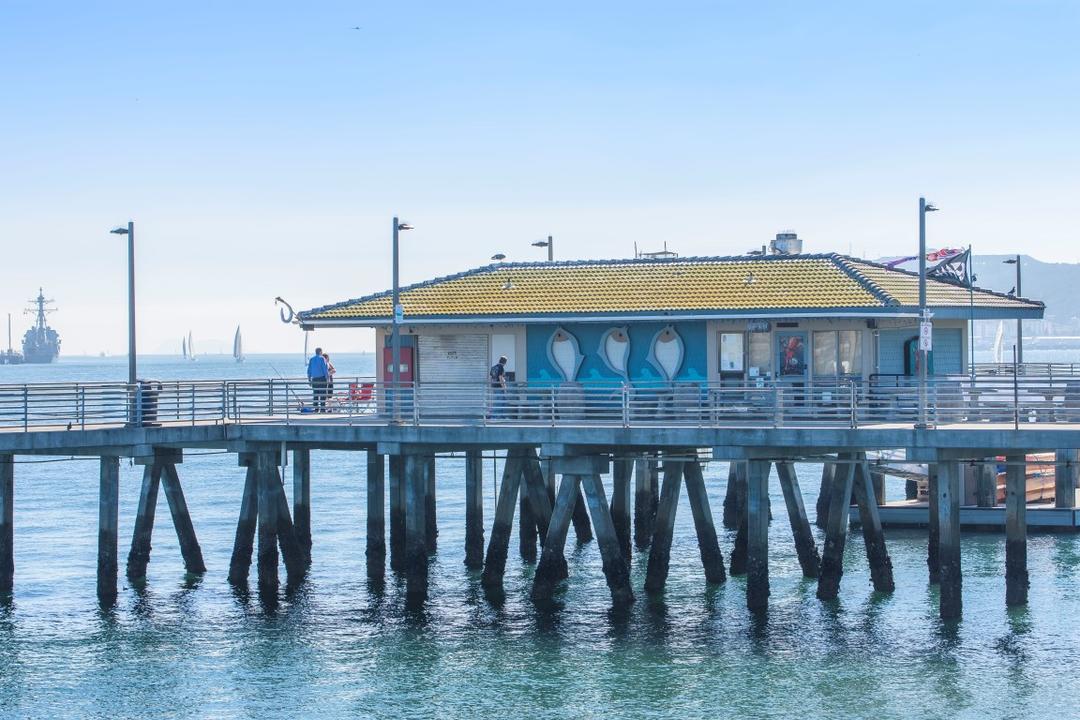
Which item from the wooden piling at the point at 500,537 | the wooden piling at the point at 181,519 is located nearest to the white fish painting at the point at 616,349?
the wooden piling at the point at 500,537

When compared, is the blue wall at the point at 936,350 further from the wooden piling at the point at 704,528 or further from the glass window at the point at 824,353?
the wooden piling at the point at 704,528

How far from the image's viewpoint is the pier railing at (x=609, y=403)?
32938 millimetres

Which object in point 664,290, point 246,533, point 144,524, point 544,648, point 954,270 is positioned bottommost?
point 544,648

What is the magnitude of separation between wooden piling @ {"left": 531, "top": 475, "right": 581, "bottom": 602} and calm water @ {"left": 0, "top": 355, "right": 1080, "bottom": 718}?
706 mm

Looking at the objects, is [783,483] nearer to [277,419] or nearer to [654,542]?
[654,542]

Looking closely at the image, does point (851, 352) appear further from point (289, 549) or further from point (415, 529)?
point (289, 549)

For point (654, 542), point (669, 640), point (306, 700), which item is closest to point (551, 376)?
point (654, 542)

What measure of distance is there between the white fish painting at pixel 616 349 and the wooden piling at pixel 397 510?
560cm

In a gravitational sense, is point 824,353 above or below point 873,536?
above

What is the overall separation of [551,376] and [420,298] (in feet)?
14.6

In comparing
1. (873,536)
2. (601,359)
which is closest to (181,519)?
(601,359)

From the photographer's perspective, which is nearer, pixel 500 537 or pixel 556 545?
pixel 556 545

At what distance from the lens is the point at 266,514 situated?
3838cm

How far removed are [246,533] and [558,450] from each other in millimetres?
9197
